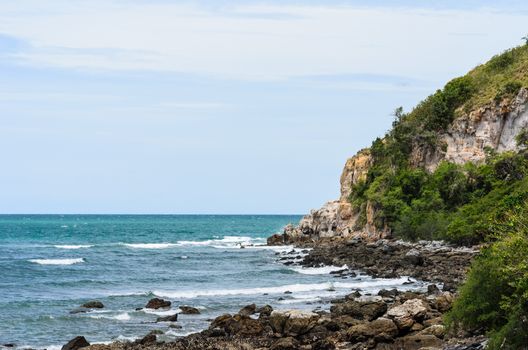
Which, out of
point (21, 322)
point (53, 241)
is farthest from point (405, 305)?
point (53, 241)

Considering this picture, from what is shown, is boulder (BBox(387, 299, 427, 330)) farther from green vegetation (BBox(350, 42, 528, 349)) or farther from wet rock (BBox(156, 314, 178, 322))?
green vegetation (BBox(350, 42, 528, 349))

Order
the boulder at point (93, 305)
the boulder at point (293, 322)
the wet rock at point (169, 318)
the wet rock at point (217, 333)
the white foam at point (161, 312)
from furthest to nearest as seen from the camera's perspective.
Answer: the boulder at point (93, 305), the white foam at point (161, 312), the wet rock at point (169, 318), the wet rock at point (217, 333), the boulder at point (293, 322)

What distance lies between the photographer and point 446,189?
240ft

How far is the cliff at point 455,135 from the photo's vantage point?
74938 mm

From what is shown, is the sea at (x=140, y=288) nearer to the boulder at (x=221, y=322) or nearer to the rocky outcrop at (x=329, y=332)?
the boulder at (x=221, y=322)

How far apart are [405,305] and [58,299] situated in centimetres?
2325

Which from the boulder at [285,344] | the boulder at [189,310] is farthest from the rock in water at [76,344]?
the boulder at [189,310]

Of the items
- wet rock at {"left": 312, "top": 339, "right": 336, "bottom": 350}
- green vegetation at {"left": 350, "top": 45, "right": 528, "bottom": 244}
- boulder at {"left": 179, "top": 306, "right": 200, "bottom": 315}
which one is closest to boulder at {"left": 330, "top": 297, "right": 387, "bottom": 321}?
wet rock at {"left": 312, "top": 339, "right": 336, "bottom": 350}

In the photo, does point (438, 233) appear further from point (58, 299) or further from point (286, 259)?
point (58, 299)

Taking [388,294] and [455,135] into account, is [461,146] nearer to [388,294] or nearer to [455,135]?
[455,135]

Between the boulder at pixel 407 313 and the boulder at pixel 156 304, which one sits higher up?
the boulder at pixel 407 313

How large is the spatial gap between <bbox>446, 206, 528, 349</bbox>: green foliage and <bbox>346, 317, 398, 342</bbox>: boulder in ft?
7.89

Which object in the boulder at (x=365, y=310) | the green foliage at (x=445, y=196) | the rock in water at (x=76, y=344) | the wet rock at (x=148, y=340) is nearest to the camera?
the rock in water at (x=76, y=344)

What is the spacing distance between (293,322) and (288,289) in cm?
1936
